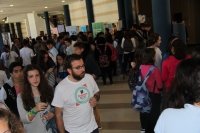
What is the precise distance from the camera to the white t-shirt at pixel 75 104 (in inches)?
97.6

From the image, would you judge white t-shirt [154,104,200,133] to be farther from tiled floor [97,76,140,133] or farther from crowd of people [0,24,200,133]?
tiled floor [97,76,140,133]

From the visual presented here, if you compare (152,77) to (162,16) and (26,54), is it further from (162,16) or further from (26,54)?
(26,54)

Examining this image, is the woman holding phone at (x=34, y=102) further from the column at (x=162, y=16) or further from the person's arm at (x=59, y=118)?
the column at (x=162, y=16)

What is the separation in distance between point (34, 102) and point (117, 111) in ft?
10.1

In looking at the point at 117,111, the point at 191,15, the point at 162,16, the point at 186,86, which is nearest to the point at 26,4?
the point at 191,15

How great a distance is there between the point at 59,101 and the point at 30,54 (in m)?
6.30

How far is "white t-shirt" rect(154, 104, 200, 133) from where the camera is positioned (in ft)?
4.58

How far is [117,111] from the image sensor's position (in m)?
5.32

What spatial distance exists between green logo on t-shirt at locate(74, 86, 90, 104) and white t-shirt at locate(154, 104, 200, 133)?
1.18m

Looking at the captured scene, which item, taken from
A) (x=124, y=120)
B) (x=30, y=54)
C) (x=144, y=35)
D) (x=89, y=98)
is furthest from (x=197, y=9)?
(x=89, y=98)

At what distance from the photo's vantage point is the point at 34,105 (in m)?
2.48

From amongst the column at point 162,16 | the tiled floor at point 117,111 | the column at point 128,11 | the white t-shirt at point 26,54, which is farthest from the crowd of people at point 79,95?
the column at point 128,11

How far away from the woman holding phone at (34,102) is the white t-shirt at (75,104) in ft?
0.54

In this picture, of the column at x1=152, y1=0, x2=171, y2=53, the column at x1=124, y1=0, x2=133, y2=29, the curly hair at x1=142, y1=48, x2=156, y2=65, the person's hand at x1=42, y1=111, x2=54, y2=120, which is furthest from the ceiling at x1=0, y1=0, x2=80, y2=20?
the person's hand at x1=42, y1=111, x2=54, y2=120
